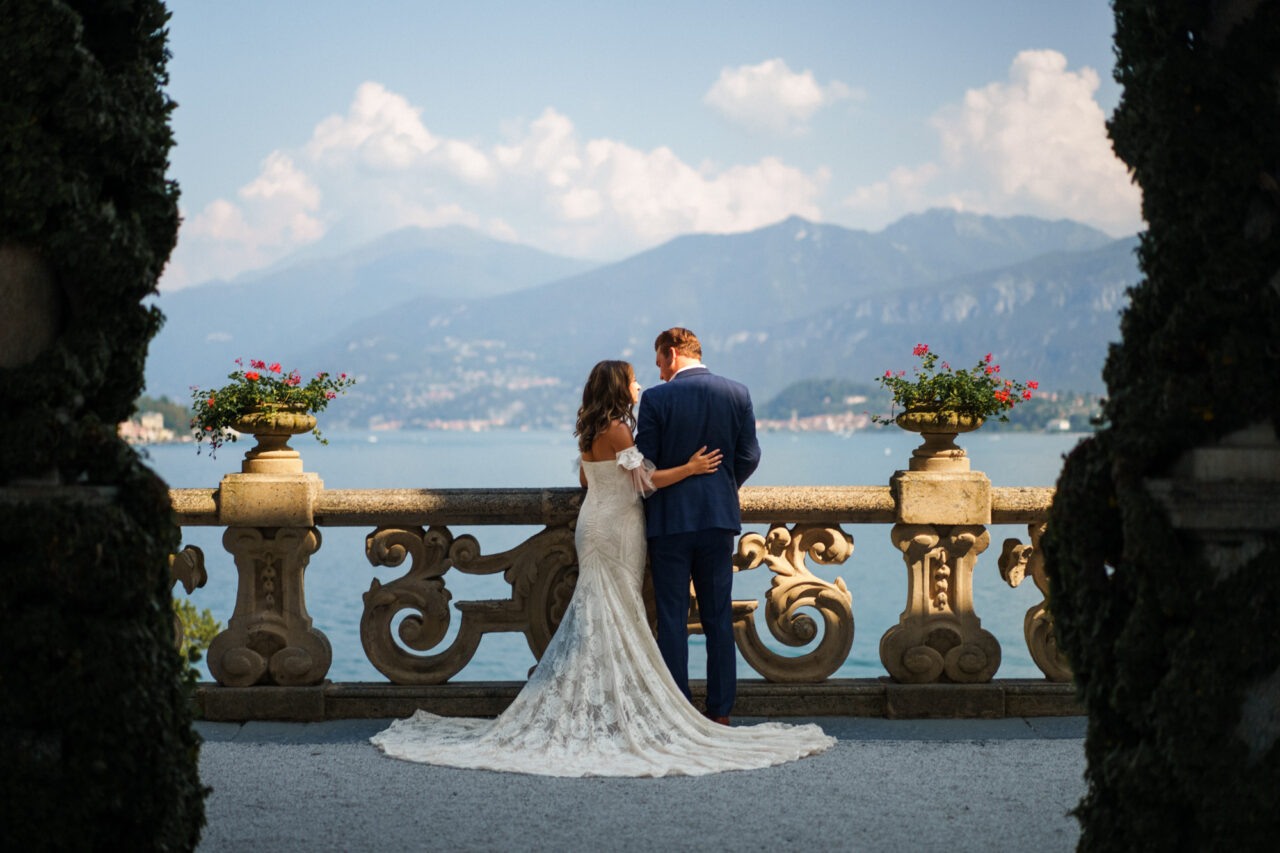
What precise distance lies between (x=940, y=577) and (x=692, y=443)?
1490 millimetres

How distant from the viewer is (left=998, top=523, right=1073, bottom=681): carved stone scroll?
6297 mm

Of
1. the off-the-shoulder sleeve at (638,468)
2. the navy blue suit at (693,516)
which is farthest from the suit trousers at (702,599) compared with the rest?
the off-the-shoulder sleeve at (638,468)

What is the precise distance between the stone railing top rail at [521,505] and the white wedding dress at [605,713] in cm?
37

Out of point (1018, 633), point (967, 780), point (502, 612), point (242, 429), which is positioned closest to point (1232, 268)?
point (967, 780)

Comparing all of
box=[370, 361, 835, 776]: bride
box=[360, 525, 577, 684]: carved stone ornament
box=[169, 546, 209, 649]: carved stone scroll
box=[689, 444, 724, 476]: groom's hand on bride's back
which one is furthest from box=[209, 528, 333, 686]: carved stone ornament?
box=[689, 444, 724, 476]: groom's hand on bride's back

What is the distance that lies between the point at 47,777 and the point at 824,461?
129439mm

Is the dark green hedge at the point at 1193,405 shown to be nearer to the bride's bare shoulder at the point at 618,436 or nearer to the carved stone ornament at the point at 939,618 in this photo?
the bride's bare shoulder at the point at 618,436

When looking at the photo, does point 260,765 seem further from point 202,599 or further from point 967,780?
point 202,599

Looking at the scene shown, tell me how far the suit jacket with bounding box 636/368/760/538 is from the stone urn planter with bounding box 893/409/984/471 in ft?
2.95

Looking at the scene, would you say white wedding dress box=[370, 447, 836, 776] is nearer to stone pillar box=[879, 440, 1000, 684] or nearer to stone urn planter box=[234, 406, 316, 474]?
stone pillar box=[879, 440, 1000, 684]

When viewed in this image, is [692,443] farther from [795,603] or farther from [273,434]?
[273,434]

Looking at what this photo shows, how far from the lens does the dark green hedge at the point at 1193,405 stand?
10.3 ft

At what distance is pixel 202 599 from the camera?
47.3m

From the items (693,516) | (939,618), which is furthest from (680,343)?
(939,618)
